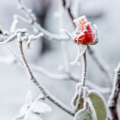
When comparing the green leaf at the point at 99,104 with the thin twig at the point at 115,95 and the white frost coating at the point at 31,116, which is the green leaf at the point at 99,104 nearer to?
the thin twig at the point at 115,95

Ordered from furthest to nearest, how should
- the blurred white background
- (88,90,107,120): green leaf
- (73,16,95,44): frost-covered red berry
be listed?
the blurred white background < (88,90,107,120): green leaf < (73,16,95,44): frost-covered red berry

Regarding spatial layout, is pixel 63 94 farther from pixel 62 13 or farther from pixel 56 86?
pixel 62 13

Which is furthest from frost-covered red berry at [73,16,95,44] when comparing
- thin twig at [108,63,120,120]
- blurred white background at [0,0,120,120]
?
blurred white background at [0,0,120,120]

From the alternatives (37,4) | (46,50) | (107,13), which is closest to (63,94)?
(46,50)

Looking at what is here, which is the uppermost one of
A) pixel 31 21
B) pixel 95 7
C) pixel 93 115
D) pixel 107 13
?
pixel 95 7

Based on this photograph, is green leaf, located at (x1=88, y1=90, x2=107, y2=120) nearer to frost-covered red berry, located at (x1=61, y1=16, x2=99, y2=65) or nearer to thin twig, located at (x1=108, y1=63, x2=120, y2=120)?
thin twig, located at (x1=108, y1=63, x2=120, y2=120)

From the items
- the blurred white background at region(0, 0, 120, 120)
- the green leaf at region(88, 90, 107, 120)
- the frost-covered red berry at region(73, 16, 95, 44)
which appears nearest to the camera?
the frost-covered red berry at region(73, 16, 95, 44)

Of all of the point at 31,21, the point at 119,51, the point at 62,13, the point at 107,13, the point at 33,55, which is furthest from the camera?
the point at 33,55
